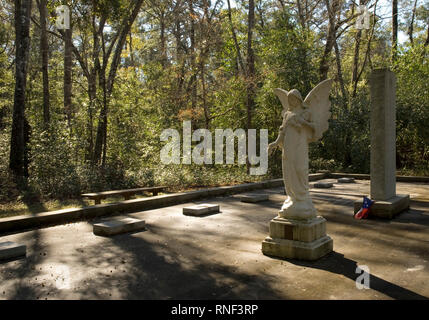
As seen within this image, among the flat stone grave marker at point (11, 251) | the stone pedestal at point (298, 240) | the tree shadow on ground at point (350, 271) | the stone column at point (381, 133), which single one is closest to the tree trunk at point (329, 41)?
the stone column at point (381, 133)

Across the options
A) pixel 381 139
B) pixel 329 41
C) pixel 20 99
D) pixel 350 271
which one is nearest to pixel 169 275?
pixel 350 271

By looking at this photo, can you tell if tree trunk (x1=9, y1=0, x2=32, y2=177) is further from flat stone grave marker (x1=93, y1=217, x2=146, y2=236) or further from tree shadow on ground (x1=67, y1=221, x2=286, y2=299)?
tree shadow on ground (x1=67, y1=221, x2=286, y2=299)

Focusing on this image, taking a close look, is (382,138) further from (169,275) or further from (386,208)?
(169,275)

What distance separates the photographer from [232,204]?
33.9 feet

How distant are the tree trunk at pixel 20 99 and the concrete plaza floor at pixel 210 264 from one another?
16.5 ft

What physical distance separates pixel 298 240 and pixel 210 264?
1305 mm

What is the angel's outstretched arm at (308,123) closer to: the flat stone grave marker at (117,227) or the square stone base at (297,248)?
the square stone base at (297,248)

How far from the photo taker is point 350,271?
4.68 metres

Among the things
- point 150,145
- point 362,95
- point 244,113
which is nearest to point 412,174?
point 362,95

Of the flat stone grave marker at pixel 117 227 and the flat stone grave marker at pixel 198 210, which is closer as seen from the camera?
the flat stone grave marker at pixel 117 227

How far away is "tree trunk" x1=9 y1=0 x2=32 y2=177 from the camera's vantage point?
37.0 feet

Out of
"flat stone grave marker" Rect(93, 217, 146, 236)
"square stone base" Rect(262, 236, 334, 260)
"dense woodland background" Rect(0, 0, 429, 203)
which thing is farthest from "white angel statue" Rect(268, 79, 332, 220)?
"dense woodland background" Rect(0, 0, 429, 203)

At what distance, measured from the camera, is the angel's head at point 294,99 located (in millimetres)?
5254

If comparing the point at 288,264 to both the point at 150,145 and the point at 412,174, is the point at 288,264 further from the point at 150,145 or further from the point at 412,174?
the point at 412,174
